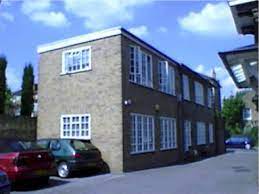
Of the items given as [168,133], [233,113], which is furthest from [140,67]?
[233,113]

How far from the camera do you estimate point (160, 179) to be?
16531mm

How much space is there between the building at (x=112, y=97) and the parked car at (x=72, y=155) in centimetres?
114

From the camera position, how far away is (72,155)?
57.6ft

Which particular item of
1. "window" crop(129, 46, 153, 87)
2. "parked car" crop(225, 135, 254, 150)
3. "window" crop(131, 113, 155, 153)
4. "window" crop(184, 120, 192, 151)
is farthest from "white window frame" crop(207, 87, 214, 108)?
"window" crop(131, 113, 155, 153)

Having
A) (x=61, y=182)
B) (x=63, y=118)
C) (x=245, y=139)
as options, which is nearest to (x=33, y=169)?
(x=61, y=182)

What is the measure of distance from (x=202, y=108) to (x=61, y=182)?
20.6 meters

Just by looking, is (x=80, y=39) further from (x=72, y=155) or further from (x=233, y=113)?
(x=233, y=113)

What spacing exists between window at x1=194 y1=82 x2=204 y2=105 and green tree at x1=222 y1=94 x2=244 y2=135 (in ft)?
58.4

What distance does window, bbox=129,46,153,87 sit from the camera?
2139 centimetres

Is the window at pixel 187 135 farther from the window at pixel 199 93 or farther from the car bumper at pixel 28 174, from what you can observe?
the car bumper at pixel 28 174

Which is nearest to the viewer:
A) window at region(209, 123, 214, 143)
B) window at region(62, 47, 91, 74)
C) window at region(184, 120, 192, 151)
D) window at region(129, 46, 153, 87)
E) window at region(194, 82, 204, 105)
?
window at region(62, 47, 91, 74)

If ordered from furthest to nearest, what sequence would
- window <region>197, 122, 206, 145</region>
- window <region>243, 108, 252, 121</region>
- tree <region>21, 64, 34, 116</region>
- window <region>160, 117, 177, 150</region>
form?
1. window <region>243, 108, 252, 121</region>
2. window <region>197, 122, 206, 145</region>
3. tree <region>21, 64, 34, 116</region>
4. window <region>160, 117, 177, 150</region>

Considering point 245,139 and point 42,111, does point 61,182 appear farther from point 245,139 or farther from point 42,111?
point 245,139

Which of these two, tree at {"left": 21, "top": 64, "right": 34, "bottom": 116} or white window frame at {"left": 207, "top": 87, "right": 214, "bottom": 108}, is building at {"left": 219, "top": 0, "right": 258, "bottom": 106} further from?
white window frame at {"left": 207, "top": 87, "right": 214, "bottom": 108}
